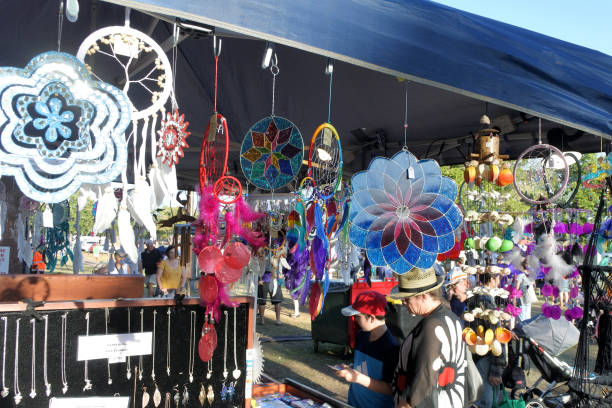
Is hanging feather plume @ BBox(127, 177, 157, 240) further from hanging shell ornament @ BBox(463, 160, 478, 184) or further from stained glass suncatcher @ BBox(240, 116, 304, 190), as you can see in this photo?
hanging shell ornament @ BBox(463, 160, 478, 184)

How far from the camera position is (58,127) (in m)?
1.21

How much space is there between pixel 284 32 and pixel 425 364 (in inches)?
50.6

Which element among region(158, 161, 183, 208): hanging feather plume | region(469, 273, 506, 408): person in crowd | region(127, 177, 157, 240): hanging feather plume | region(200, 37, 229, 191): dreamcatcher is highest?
region(200, 37, 229, 191): dreamcatcher

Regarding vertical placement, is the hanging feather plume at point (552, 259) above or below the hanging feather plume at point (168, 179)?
below

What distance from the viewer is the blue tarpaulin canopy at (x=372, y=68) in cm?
132

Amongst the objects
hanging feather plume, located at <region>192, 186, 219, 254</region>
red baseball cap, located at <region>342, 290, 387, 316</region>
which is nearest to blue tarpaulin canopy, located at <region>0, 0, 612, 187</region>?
hanging feather plume, located at <region>192, 186, 219, 254</region>

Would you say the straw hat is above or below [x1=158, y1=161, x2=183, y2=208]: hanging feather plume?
below

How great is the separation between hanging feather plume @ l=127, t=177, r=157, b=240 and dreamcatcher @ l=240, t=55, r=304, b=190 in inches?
29.3

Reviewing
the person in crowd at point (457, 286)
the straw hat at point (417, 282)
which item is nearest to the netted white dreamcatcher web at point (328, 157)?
the straw hat at point (417, 282)

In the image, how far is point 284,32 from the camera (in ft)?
4.10

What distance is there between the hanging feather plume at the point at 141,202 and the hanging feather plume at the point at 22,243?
360 centimetres

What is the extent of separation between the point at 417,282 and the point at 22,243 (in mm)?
4242

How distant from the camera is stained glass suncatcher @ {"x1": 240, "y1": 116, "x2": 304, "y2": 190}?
7.16ft

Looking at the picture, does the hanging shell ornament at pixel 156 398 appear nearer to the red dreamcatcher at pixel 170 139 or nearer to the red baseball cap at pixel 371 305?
the red dreamcatcher at pixel 170 139
